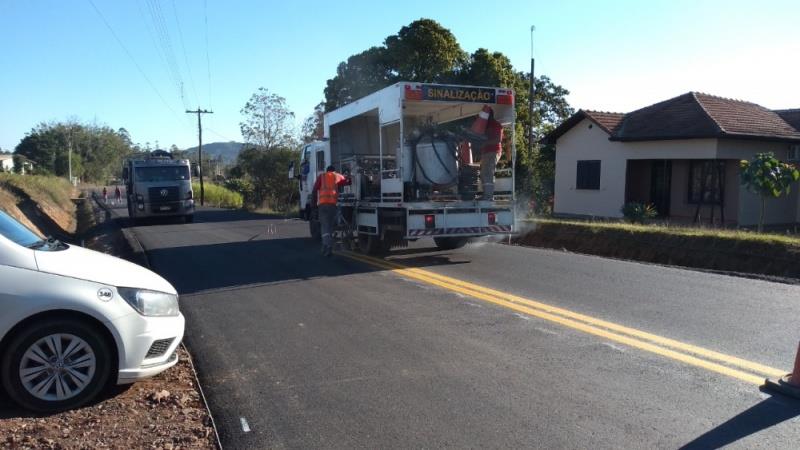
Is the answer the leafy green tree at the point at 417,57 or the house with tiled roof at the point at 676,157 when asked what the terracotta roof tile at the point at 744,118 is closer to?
the house with tiled roof at the point at 676,157

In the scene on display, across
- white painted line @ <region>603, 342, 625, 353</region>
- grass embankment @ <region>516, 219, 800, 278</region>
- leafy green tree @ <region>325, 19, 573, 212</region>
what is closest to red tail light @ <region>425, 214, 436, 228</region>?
grass embankment @ <region>516, 219, 800, 278</region>

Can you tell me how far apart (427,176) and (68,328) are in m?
8.37

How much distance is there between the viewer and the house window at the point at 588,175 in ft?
75.4

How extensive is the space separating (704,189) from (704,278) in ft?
41.9

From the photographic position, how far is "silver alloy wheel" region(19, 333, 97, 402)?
14.4 feet

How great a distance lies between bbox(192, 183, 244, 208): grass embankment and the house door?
31.7 metres

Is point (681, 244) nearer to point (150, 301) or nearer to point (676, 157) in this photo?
point (676, 157)

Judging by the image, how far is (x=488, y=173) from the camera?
1248cm

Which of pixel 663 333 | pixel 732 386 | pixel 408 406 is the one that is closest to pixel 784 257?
pixel 663 333

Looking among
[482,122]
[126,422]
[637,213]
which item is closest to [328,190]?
[482,122]

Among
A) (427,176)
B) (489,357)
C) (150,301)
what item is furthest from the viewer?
(427,176)

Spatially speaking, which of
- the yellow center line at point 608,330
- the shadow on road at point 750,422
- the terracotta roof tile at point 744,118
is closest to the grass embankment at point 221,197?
the terracotta roof tile at point 744,118

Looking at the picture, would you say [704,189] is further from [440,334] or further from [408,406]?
[408,406]

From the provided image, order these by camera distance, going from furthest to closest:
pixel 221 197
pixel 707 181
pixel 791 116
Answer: pixel 221 197 < pixel 791 116 < pixel 707 181
